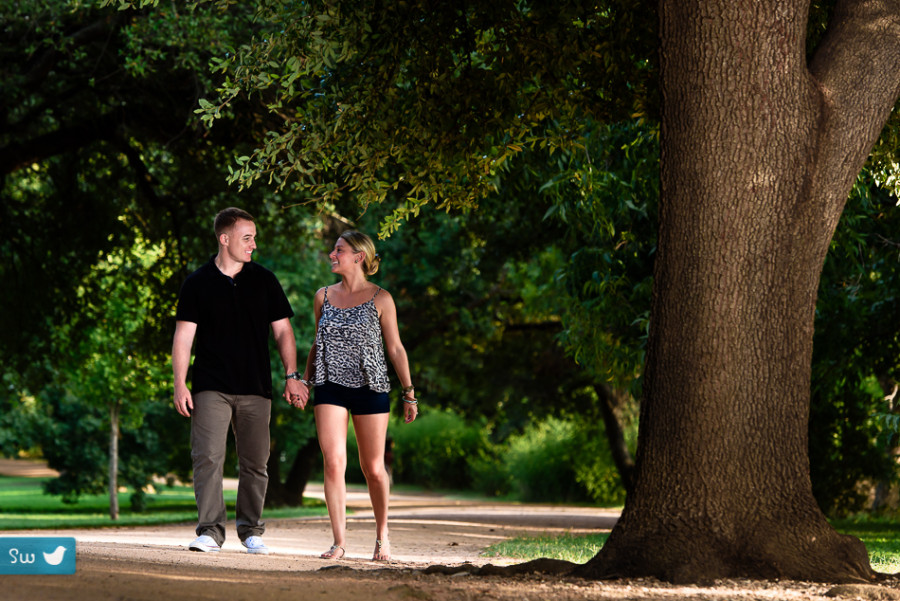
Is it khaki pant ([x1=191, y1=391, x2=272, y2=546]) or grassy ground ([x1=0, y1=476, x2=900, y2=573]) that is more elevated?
khaki pant ([x1=191, y1=391, x2=272, y2=546])

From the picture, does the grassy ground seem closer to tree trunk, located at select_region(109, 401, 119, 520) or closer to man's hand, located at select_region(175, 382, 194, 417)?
tree trunk, located at select_region(109, 401, 119, 520)

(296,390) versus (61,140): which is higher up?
(61,140)

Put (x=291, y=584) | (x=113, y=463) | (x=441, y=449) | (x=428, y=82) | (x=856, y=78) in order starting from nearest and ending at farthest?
(x=291, y=584) < (x=856, y=78) < (x=428, y=82) < (x=113, y=463) < (x=441, y=449)

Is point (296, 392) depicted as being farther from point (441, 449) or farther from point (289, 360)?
point (441, 449)

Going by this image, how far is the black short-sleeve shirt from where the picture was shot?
706 centimetres

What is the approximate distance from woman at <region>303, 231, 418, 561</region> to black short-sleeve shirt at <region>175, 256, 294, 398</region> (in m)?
0.38

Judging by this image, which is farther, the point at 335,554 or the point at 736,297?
the point at 335,554

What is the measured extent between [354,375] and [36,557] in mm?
2467

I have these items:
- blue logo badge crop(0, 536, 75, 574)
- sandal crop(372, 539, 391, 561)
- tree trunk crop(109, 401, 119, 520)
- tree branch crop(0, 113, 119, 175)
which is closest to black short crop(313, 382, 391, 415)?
sandal crop(372, 539, 391, 561)

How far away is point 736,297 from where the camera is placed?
228 inches

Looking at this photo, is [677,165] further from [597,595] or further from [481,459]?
[481,459]

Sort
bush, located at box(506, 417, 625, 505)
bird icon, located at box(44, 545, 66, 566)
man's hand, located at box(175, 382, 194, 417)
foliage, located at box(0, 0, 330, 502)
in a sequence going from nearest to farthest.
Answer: bird icon, located at box(44, 545, 66, 566) → man's hand, located at box(175, 382, 194, 417) → foliage, located at box(0, 0, 330, 502) → bush, located at box(506, 417, 625, 505)

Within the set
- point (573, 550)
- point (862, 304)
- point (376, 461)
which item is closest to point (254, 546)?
point (376, 461)

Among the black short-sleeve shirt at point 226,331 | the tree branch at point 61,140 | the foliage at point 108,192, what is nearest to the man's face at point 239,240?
the black short-sleeve shirt at point 226,331
